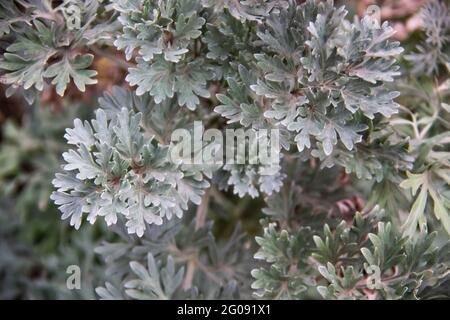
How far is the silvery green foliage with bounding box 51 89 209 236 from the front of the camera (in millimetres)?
1158

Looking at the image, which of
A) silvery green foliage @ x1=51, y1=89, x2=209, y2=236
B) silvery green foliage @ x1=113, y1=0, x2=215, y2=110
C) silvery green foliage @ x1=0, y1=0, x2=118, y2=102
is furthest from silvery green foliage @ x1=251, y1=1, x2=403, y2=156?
silvery green foliage @ x1=0, y1=0, x2=118, y2=102

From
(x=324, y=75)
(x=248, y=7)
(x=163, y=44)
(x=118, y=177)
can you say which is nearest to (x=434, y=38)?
(x=324, y=75)

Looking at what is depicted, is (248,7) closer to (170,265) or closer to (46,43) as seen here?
(46,43)

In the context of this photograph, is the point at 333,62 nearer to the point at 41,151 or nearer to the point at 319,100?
the point at 319,100

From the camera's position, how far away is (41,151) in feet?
7.18

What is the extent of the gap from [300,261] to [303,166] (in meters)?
0.35

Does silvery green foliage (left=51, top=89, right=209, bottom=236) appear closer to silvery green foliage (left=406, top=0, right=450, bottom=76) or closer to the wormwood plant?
the wormwood plant

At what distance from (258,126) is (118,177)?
12.1 inches

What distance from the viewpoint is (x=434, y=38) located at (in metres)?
1.48

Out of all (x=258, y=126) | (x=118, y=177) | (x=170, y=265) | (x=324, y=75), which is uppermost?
(x=324, y=75)

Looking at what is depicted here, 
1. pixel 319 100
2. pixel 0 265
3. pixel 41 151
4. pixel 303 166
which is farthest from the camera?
pixel 41 151

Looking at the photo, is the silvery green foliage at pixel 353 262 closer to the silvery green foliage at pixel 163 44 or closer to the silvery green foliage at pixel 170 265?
the silvery green foliage at pixel 170 265

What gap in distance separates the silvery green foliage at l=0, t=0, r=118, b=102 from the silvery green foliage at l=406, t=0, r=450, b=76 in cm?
78
